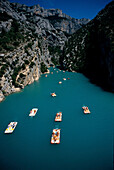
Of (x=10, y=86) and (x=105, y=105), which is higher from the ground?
(x=10, y=86)

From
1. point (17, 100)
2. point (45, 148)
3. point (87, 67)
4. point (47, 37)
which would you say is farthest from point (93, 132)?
point (47, 37)

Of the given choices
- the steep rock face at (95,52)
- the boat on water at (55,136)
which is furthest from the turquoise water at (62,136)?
the steep rock face at (95,52)

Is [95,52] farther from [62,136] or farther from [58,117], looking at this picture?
[62,136]

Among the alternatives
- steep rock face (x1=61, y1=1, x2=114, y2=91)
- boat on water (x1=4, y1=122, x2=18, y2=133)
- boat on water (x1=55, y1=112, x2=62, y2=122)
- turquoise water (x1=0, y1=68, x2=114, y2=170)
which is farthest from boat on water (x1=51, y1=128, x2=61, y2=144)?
steep rock face (x1=61, y1=1, x2=114, y2=91)

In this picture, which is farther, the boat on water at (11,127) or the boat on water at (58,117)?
the boat on water at (58,117)

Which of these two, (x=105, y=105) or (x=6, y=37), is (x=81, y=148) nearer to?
(x=105, y=105)

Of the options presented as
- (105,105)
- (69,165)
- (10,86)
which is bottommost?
(69,165)

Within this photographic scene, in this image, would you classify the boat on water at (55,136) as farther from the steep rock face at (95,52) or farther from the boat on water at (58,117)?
the steep rock face at (95,52)

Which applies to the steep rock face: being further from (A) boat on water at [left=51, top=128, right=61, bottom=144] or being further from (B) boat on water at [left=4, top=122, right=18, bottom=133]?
(B) boat on water at [left=4, top=122, right=18, bottom=133]
